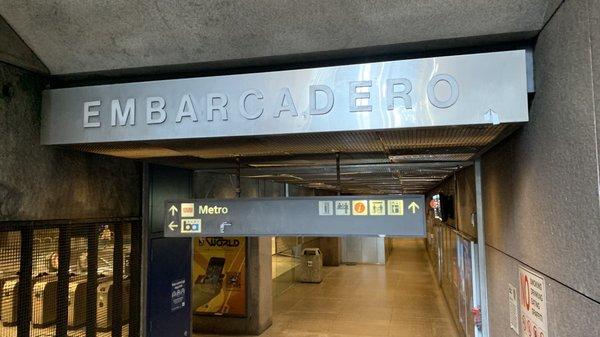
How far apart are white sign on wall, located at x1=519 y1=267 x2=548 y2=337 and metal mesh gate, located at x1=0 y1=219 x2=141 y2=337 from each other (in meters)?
3.60

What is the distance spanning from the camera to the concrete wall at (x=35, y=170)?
9.96 feet

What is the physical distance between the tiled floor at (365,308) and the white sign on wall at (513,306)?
4302mm

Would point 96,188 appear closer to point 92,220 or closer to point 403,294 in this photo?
point 92,220

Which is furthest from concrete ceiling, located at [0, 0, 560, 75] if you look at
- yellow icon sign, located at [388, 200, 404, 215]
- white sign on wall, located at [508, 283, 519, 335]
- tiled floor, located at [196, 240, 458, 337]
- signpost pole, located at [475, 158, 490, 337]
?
tiled floor, located at [196, 240, 458, 337]

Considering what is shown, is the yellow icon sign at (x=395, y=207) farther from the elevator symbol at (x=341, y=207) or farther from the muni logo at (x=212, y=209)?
the muni logo at (x=212, y=209)

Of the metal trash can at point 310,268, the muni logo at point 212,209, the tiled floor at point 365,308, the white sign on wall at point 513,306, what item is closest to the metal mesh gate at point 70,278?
the muni logo at point 212,209

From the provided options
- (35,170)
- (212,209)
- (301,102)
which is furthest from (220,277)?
(301,102)

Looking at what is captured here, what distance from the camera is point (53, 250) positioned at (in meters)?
3.61

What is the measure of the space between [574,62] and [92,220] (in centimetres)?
391

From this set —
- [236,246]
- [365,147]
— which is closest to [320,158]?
[365,147]

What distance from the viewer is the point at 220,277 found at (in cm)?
800

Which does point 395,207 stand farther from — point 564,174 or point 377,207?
point 564,174

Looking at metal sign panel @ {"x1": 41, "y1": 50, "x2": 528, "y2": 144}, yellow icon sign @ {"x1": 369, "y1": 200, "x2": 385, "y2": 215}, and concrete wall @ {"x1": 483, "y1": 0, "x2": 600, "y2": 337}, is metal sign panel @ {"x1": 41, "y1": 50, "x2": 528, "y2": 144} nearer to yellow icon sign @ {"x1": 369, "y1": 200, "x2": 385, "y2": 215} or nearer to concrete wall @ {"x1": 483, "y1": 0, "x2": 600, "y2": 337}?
concrete wall @ {"x1": 483, "y1": 0, "x2": 600, "y2": 337}

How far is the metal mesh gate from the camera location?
10.5 ft
